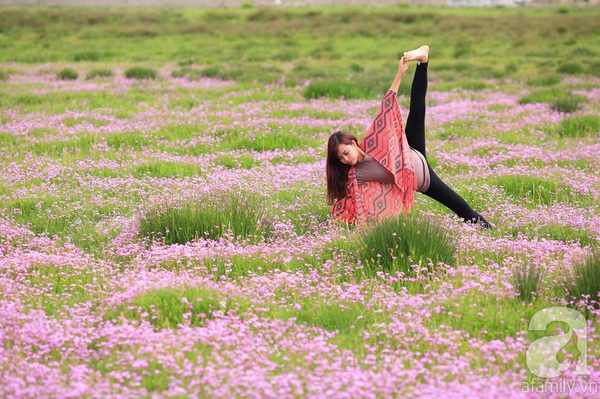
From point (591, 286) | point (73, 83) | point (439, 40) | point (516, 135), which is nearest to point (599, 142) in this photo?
point (516, 135)

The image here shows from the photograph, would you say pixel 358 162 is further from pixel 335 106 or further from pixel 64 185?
pixel 335 106

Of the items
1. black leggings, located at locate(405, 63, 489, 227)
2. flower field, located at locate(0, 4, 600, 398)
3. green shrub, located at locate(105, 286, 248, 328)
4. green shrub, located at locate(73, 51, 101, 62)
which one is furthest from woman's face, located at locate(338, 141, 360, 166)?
green shrub, located at locate(73, 51, 101, 62)

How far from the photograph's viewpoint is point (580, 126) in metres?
13.0

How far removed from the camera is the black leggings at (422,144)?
7961 mm

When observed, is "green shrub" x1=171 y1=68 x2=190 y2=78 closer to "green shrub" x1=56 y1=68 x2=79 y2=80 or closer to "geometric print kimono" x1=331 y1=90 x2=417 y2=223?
"green shrub" x1=56 y1=68 x2=79 y2=80

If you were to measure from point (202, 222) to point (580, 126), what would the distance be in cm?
896

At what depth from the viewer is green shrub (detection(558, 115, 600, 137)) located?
41.8 feet

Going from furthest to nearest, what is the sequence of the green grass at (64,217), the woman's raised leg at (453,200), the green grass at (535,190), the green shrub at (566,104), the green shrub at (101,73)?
1. the green shrub at (101,73)
2. the green shrub at (566,104)
3. the green grass at (535,190)
4. the woman's raised leg at (453,200)
5. the green grass at (64,217)

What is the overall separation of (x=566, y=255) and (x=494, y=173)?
363cm

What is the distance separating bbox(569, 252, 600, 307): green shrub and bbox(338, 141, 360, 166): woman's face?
2.77 metres

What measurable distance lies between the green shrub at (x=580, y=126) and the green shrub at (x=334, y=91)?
5405mm

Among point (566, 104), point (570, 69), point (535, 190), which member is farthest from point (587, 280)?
point (570, 69)

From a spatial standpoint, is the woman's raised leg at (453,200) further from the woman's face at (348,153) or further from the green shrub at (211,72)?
the green shrub at (211,72)

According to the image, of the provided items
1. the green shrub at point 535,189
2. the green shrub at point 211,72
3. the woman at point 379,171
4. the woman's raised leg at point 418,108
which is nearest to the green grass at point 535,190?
the green shrub at point 535,189
